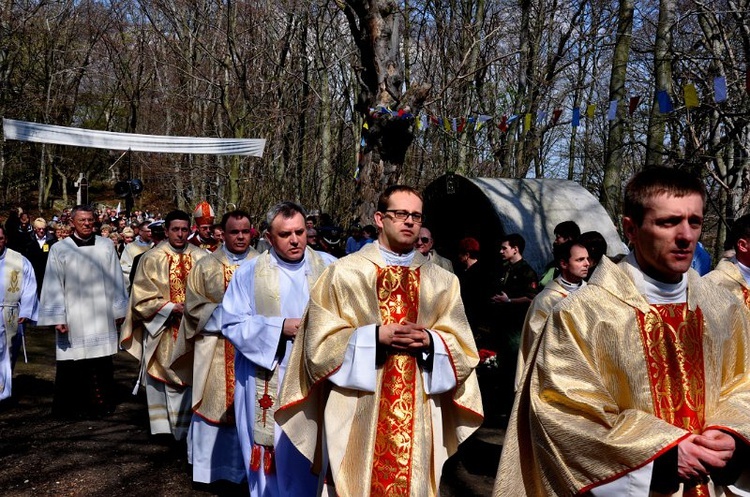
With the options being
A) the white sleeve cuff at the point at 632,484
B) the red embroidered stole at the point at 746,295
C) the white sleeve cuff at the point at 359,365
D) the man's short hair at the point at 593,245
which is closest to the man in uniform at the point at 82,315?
the man's short hair at the point at 593,245

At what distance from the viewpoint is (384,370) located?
4.23 meters

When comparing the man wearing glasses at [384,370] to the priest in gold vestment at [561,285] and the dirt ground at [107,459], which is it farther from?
the dirt ground at [107,459]

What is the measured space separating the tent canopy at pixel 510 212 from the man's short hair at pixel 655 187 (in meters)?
8.40

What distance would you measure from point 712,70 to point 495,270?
17.0 feet

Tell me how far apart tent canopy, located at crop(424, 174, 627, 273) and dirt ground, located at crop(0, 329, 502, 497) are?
182 inches

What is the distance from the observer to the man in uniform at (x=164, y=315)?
25.8ft

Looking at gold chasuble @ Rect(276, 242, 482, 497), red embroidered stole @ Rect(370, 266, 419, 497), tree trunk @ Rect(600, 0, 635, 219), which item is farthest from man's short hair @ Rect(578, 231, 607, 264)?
tree trunk @ Rect(600, 0, 635, 219)

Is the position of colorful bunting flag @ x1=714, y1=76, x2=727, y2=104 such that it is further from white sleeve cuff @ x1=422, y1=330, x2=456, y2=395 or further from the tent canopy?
white sleeve cuff @ x1=422, y1=330, x2=456, y2=395

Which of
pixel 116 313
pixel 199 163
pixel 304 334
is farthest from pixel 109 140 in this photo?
pixel 304 334

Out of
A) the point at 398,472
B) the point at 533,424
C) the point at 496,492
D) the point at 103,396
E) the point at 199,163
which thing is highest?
the point at 199,163

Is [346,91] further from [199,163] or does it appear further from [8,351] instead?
[8,351]

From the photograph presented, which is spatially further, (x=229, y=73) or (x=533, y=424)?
(x=229, y=73)

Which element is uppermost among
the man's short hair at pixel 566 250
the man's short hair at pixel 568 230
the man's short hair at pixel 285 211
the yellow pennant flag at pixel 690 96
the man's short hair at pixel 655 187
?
the yellow pennant flag at pixel 690 96

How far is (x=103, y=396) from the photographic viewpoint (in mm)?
9008
